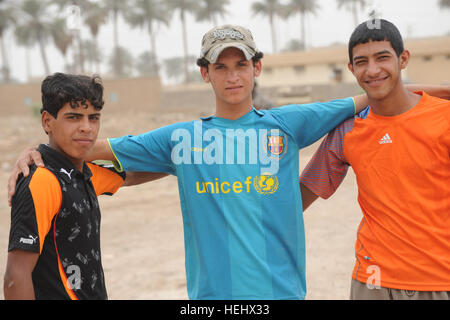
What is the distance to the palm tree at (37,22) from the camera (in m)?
47.5

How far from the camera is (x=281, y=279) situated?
236 centimetres

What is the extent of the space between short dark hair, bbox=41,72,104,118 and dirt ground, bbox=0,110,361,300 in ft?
10.1

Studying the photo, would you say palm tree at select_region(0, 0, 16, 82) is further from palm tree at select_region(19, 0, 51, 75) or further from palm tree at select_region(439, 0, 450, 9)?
palm tree at select_region(439, 0, 450, 9)

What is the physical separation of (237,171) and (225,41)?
68cm

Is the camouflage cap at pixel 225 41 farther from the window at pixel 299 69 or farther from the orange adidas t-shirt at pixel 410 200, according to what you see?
the window at pixel 299 69

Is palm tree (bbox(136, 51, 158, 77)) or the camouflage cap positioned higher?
palm tree (bbox(136, 51, 158, 77))

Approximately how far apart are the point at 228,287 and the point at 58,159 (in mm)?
1010

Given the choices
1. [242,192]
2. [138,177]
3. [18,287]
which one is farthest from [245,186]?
[18,287]

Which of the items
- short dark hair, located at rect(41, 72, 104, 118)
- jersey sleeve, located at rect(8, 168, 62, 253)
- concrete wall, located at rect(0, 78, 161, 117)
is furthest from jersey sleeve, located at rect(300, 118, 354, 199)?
concrete wall, located at rect(0, 78, 161, 117)

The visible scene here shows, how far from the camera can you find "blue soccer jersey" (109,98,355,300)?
2.36 m

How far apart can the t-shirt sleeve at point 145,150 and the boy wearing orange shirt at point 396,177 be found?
3.17ft

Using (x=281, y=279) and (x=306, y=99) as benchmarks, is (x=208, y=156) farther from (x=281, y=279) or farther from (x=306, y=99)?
(x=306, y=99)

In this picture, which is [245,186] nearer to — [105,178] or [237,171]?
[237,171]

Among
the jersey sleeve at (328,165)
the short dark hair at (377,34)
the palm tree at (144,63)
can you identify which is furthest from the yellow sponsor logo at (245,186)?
the palm tree at (144,63)
